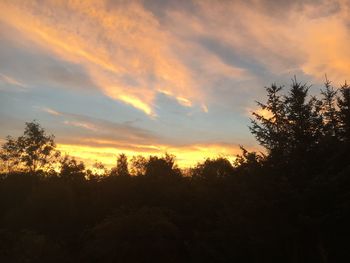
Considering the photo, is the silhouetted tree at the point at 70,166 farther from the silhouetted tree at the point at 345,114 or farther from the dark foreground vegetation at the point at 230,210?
the silhouetted tree at the point at 345,114

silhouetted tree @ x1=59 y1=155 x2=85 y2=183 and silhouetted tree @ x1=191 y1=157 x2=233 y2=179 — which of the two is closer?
silhouetted tree @ x1=191 y1=157 x2=233 y2=179

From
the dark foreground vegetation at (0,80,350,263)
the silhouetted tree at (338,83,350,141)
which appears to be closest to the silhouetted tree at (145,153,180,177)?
the dark foreground vegetation at (0,80,350,263)

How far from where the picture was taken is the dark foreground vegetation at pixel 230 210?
26016mm

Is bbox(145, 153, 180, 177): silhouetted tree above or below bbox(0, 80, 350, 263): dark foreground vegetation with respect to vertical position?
above

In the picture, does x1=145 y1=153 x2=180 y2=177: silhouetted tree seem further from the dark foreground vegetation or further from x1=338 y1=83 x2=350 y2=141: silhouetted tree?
x1=338 y1=83 x2=350 y2=141: silhouetted tree

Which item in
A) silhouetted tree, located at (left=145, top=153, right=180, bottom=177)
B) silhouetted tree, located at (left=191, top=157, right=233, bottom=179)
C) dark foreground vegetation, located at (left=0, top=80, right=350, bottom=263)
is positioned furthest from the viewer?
silhouetted tree, located at (left=145, top=153, right=180, bottom=177)

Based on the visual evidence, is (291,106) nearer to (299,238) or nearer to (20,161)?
(299,238)

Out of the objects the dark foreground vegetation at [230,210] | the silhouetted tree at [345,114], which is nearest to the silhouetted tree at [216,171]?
the dark foreground vegetation at [230,210]

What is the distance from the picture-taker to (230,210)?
1201 inches

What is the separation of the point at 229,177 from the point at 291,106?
23.2 feet

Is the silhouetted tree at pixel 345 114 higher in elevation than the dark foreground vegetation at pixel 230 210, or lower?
higher

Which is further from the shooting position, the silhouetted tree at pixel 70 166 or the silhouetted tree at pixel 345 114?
the silhouetted tree at pixel 70 166

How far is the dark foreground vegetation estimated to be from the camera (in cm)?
2602

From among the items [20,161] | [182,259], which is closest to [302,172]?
[182,259]
